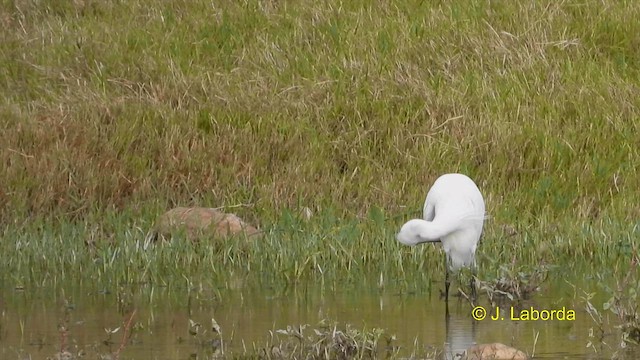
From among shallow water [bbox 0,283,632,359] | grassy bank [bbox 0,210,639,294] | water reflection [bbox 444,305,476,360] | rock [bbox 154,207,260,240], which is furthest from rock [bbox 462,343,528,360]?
rock [bbox 154,207,260,240]

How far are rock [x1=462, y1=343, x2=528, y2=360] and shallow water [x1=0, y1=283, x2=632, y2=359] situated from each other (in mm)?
265

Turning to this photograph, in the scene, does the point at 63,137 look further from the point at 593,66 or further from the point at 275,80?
the point at 593,66

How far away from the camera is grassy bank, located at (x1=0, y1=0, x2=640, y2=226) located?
37.8 feet

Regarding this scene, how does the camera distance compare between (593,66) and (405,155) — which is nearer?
(405,155)

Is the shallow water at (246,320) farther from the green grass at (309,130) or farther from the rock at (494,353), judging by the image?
the green grass at (309,130)

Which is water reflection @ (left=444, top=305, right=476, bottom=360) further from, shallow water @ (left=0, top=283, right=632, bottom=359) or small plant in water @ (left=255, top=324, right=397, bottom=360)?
small plant in water @ (left=255, top=324, right=397, bottom=360)

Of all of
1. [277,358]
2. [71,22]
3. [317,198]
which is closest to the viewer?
[277,358]

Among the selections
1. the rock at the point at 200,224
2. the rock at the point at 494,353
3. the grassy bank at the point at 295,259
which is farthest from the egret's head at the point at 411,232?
the rock at the point at 200,224

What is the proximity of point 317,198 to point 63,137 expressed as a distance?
2.32m

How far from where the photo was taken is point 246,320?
25.2 ft

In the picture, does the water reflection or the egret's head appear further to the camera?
the egret's head

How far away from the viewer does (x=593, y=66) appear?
13.3m

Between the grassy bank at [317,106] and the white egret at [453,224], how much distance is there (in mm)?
2301

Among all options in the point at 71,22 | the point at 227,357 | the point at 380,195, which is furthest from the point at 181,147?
the point at 227,357
